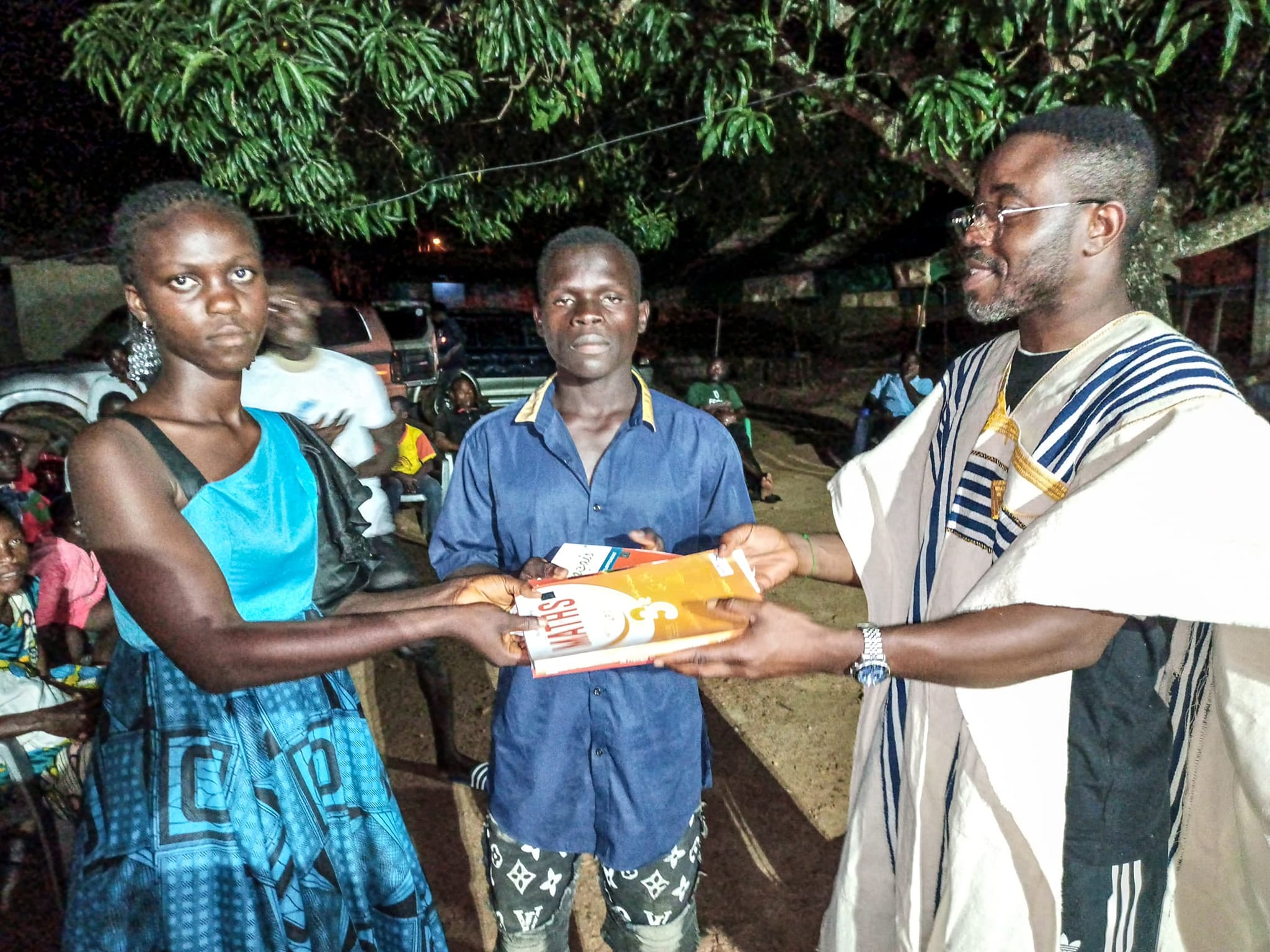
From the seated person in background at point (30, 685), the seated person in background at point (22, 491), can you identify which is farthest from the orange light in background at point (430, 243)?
the seated person in background at point (30, 685)

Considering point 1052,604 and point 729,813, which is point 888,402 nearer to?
point 729,813

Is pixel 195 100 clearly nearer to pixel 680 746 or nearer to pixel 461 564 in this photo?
pixel 461 564

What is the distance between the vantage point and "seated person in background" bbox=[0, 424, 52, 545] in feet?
14.3

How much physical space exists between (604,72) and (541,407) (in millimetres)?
4752

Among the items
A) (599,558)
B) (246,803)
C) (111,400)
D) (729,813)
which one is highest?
(111,400)

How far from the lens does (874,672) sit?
4.81ft

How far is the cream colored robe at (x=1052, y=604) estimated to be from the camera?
129 centimetres

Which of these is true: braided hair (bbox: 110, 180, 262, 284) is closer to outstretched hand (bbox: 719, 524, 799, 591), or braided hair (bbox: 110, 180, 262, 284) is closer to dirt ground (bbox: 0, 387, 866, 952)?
outstretched hand (bbox: 719, 524, 799, 591)

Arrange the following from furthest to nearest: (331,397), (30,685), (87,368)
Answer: (87,368) < (331,397) < (30,685)

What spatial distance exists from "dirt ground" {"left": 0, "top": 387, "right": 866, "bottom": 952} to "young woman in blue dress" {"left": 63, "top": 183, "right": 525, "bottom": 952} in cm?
140

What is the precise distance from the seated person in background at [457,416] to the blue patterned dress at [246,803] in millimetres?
5108

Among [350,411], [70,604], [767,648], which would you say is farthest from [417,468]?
[767,648]

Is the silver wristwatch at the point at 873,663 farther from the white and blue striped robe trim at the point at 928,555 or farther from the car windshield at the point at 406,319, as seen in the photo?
the car windshield at the point at 406,319

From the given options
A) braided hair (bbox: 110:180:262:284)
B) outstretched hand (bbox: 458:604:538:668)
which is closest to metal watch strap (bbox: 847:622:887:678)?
outstretched hand (bbox: 458:604:538:668)
